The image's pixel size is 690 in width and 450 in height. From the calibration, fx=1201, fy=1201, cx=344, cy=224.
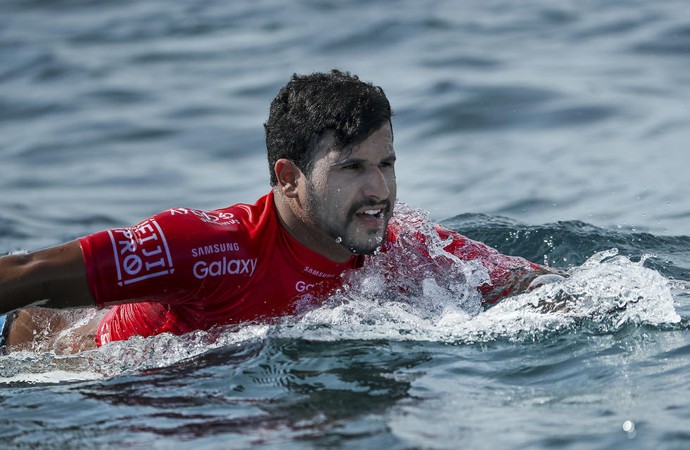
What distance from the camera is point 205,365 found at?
538 cm

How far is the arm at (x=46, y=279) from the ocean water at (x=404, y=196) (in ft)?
1.37

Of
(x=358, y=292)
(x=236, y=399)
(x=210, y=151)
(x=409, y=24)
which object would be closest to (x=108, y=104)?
(x=210, y=151)

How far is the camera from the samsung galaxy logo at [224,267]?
5.41 meters

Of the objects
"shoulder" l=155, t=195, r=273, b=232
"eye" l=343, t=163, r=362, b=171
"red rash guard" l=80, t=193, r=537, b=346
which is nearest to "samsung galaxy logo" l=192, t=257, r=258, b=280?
"red rash guard" l=80, t=193, r=537, b=346

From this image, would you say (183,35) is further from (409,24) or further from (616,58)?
(616,58)

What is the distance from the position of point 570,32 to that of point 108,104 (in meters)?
5.58

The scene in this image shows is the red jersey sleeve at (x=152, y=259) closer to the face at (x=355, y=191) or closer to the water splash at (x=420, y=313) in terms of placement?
the water splash at (x=420, y=313)

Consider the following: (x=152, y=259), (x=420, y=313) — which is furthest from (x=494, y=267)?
(x=152, y=259)

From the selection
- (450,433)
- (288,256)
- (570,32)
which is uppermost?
(570,32)

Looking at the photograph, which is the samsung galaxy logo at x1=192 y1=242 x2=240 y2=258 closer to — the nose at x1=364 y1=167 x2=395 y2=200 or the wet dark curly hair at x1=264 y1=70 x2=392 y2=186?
the wet dark curly hair at x1=264 y1=70 x2=392 y2=186

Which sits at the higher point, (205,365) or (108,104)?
(108,104)

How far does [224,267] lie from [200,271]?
0.41 feet

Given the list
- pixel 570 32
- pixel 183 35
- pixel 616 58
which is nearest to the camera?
pixel 616 58

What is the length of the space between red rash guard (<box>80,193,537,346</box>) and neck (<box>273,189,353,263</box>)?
3 centimetres
